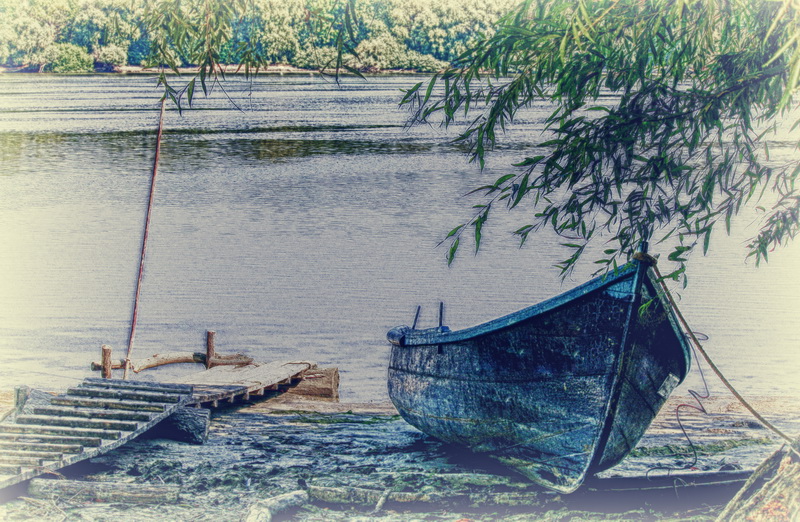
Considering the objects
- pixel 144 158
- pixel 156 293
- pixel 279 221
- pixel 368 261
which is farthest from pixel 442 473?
pixel 144 158

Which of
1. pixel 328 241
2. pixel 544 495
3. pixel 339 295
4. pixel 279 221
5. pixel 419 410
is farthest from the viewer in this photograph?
pixel 279 221

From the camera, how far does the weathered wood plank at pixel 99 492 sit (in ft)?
22.1

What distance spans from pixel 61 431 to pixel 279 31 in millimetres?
3739

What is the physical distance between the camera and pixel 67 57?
5231cm

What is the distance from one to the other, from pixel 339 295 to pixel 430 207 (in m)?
9.09

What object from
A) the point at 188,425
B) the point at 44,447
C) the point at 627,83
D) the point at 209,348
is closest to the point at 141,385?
the point at 188,425

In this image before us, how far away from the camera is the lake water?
1256 centimetres

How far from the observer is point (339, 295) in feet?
49.9

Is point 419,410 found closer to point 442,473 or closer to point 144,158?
point 442,473

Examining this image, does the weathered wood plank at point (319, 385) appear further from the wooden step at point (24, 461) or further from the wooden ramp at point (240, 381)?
the wooden step at point (24, 461)

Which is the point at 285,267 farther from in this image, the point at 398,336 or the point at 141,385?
the point at 398,336

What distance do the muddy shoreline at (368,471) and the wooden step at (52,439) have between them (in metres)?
0.25

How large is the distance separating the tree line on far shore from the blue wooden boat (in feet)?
6.69

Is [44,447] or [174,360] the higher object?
[44,447]
